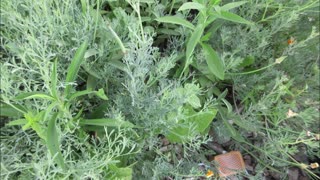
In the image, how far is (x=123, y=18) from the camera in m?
1.06

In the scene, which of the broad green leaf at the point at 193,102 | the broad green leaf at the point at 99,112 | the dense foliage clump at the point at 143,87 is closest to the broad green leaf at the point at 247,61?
the dense foliage clump at the point at 143,87

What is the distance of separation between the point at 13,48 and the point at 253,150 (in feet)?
2.90

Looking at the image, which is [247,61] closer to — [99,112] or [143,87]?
[143,87]

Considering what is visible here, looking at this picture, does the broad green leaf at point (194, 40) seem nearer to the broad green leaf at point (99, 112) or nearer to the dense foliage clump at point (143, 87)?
the dense foliage clump at point (143, 87)

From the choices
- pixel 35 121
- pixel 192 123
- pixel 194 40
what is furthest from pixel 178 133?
pixel 35 121

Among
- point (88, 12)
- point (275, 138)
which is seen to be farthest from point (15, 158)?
point (275, 138)

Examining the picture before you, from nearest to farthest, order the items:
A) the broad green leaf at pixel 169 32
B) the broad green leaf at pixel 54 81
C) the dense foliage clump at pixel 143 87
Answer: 1. the broad green leaf at pixel 54 81
2. the dense foliage clump at pixel 143 87
3. the broad green leaf at pixel 169 32

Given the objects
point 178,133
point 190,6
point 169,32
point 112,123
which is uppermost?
point 190,6

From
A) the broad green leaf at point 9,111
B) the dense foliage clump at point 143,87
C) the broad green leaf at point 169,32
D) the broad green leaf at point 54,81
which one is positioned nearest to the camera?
the broad green leaf at point 54,81

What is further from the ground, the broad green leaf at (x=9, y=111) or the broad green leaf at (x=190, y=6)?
the broad green leaf at (x=190, y=6)

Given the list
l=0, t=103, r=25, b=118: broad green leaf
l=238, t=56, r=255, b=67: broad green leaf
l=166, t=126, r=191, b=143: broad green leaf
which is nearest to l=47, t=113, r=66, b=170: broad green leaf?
l=0, t=103, r=25, b=118: broad green leaf

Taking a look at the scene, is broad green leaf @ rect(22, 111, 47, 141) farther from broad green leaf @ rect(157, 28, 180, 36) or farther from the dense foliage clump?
broad green leaf @ rect(157, 28, 180, 36)

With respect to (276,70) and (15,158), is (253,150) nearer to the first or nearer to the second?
(276,70)

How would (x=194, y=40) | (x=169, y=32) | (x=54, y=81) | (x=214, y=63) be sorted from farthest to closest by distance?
1. (x=169, y=32)
2. (x=214, y=63)
3. (x=194, y=40)
4. (x=54, y=81)
